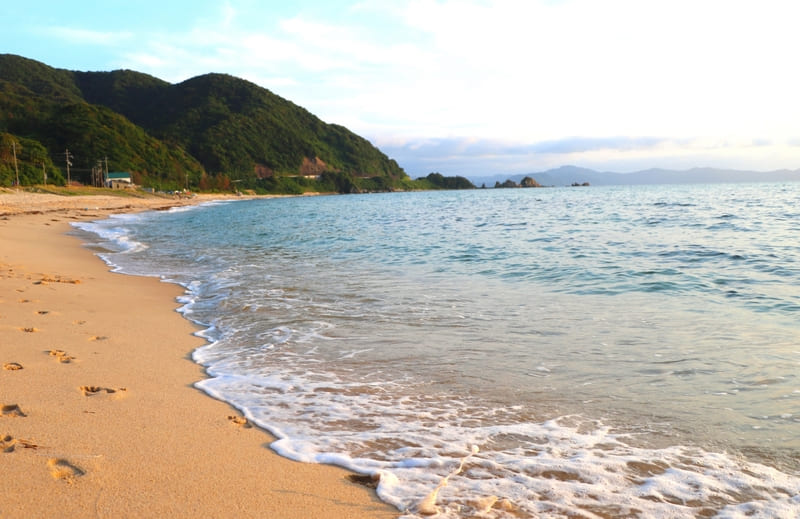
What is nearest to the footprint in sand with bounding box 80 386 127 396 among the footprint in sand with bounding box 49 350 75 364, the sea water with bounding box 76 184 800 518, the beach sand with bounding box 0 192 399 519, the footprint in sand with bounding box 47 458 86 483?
the beach sand with bounding box 0 192 399 519

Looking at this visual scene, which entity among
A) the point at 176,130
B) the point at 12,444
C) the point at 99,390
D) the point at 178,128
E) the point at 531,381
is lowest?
the point at 531,381

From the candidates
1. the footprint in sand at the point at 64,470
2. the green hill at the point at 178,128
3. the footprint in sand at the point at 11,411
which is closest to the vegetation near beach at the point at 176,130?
the green hill at the point at 178,128

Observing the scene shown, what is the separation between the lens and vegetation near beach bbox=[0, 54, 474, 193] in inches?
4313

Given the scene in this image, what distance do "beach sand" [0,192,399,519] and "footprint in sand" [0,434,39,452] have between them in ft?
0.03

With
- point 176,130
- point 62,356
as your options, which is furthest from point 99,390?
point 176,130

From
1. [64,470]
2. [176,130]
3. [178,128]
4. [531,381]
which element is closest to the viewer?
[64,470]

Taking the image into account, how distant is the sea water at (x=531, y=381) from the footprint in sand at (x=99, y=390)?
27.0 inches

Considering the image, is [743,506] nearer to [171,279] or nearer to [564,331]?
[564,331]

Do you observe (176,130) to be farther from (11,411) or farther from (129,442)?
(129,442)

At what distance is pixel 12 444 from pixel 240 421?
139 centimetres

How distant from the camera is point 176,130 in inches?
6142

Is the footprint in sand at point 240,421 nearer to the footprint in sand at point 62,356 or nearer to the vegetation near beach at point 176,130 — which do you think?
the footprint in sand at point 62,356

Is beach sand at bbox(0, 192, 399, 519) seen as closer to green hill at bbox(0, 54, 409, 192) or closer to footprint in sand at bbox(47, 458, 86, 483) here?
footprint in sand at bbox(47, 458, 86, 483)

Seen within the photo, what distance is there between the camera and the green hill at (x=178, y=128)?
11075cm
